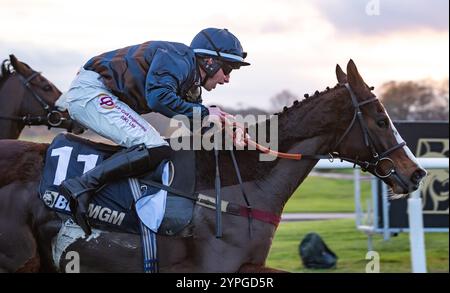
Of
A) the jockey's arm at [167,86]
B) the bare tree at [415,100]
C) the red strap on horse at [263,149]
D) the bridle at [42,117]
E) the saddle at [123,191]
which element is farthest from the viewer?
the bare tree at [415,100]

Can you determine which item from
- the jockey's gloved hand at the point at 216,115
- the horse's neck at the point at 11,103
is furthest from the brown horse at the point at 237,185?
the horse's neck at the point at 11,103

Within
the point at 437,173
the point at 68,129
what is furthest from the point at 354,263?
the point at 68,129

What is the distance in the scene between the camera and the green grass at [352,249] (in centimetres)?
887

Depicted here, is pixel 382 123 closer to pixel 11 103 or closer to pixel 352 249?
pixel 11 103

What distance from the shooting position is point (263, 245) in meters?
4.35

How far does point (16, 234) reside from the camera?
437 centimetres

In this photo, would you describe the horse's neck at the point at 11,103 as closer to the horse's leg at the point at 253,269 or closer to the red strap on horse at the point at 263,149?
the red strap on horse at the point at 263,149

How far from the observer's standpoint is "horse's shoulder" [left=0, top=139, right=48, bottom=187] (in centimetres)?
446

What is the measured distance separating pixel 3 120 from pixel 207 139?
3.44 meters

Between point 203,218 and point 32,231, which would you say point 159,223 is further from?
point 32,231

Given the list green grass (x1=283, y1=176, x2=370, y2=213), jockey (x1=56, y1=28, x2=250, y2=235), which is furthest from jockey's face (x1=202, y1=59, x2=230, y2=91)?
green grass (x1=283, y1=176, x2=370, y2=213)

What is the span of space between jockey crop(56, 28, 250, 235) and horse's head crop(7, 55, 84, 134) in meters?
2.75

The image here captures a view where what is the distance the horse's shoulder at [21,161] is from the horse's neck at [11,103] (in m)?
2.80

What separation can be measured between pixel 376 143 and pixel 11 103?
163 inches
